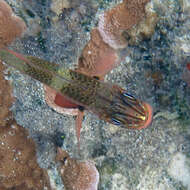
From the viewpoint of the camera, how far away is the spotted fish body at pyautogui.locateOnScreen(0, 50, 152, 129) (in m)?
3.81

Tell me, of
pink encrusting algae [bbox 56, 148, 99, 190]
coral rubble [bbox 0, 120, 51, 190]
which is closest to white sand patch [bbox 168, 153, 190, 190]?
pink encrusting algae [bbox 56, 148, 99, 190]

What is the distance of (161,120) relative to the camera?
4.04 m

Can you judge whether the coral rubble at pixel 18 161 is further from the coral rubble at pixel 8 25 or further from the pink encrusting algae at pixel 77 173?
the coral rubble at pixel 8 25

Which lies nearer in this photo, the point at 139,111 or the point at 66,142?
the point at 139,111

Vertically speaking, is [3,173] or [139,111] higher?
[139,111]

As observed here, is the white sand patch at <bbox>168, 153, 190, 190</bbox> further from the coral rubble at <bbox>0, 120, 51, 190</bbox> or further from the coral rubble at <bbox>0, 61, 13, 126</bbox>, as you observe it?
the coral rubble at <bbox>0, 61, 13, 126</bbox>

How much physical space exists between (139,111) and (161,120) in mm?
557

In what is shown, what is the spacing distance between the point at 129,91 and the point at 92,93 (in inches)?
32.8

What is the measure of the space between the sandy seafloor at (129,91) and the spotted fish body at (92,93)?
449 millimetres

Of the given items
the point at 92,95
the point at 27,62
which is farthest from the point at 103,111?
the point at 27,62

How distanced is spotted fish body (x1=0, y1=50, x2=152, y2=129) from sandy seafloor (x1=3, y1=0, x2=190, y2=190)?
0.45 m

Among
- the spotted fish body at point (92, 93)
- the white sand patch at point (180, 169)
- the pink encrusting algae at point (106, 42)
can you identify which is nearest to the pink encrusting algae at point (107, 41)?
the pink encrusting algae at point (106, 42)

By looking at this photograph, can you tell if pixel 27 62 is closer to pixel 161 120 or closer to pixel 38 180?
pixel 161 120

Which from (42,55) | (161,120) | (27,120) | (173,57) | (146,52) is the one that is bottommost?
(27,120)
